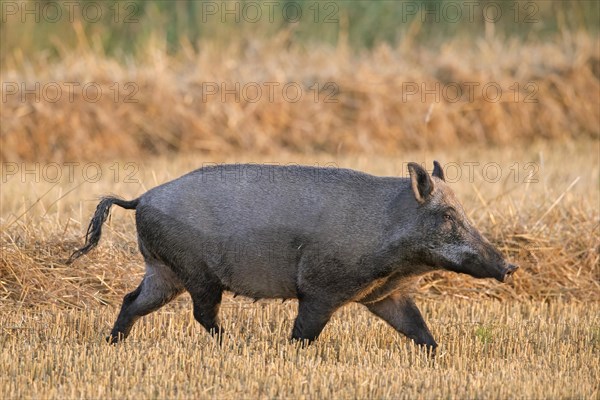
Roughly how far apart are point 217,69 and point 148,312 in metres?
9.85

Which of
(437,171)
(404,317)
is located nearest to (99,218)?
(404,317)

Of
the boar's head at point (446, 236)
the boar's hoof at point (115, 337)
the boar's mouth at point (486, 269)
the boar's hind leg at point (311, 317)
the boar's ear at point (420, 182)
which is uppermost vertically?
the boar's ear at point (420, 182)

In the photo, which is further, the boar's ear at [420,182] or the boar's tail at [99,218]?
the boar's tail at [99,218]

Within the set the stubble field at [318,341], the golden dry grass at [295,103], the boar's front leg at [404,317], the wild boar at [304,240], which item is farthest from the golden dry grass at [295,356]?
the golden dry grass at [295,103]

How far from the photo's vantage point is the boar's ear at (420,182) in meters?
7.07

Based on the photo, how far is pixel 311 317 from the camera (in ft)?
23.7

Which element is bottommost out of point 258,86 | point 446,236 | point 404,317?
point 404,317

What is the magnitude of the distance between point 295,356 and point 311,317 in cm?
37

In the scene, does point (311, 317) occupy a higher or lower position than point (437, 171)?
lower

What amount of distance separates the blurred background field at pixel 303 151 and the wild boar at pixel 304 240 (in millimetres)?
331

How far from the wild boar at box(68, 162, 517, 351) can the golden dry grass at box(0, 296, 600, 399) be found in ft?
1.01

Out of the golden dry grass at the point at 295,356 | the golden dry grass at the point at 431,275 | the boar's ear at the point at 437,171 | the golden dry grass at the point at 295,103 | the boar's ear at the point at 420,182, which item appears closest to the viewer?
the golden dry grass at the point at 295,356

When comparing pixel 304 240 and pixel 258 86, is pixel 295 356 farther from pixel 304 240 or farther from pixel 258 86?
pixel 258 86

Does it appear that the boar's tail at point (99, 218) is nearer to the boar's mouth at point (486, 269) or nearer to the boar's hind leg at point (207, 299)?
the boar's hind leg at point (207, 299)
